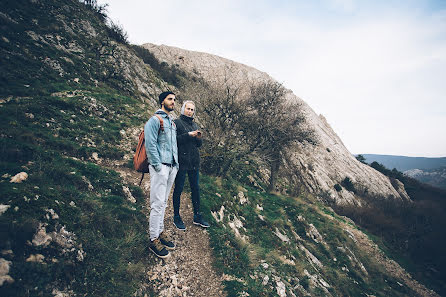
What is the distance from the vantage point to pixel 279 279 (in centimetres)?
550

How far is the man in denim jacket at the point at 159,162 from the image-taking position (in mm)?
3529

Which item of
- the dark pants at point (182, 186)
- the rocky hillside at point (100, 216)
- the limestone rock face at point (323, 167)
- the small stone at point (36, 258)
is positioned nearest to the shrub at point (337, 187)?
the limestone rock face at point (323, 167)

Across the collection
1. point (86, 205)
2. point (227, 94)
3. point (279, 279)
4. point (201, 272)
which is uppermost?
point (227, 94)

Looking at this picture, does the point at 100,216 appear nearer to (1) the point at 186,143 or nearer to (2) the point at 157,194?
(2) the point at 157,194

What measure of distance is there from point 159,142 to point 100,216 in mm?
2162

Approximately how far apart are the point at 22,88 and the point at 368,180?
49.8 m

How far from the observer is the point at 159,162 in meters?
3.54

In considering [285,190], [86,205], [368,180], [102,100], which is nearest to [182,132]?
[86,205]

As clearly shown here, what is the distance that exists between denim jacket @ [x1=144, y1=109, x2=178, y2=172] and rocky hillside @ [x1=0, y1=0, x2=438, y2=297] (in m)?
1.91

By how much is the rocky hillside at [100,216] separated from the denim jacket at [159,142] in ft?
6.28

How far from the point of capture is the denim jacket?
3.51 m

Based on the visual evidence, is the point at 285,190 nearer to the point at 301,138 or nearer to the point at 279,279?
the point at 301,138

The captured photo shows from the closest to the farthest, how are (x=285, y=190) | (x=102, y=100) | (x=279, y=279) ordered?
(x=279, y=279) < (x=102, y=100) < (x=285, y=190)

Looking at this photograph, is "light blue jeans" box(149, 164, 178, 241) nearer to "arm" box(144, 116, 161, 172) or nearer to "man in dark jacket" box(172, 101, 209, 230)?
"arm" box(144, 116, 161, 172)
